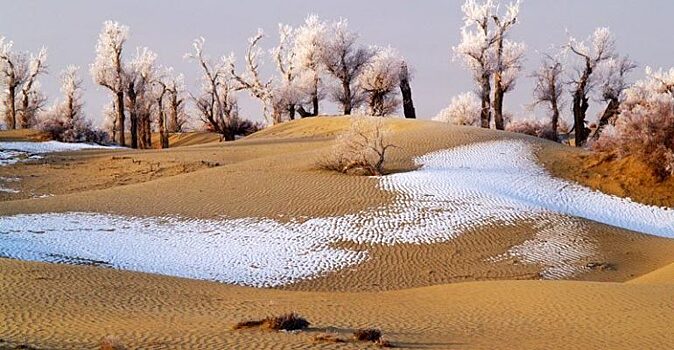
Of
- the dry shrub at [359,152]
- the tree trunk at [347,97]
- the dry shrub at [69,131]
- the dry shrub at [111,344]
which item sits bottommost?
the dry shrub at [111,344]

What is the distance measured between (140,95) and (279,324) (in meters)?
62.5

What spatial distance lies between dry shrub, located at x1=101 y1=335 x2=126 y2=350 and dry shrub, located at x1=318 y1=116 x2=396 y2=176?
24.2 metres

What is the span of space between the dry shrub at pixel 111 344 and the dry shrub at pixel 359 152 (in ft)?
79.5

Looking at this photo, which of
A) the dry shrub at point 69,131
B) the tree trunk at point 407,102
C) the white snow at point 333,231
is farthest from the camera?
the tree trunk at point 407,102

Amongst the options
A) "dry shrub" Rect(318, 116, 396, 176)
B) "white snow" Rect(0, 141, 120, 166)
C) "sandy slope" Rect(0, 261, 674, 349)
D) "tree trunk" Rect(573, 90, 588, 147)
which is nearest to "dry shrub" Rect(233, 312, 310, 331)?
"sandy slope" Rect(0, 261, 674, 349)

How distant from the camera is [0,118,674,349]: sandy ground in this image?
12.5m

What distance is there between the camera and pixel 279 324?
494 inches

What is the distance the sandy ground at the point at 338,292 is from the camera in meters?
12.5

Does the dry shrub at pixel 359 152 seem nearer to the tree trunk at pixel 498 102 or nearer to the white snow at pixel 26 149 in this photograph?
the white snow at pixel 26 149

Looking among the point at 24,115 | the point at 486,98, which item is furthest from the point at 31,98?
the point at 486,98

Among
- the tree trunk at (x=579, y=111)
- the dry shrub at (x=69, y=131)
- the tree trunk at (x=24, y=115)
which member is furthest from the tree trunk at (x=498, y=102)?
the tree trunk at (x=24, y=115)

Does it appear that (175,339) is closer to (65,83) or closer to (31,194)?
(31,194)

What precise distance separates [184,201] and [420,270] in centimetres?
1065

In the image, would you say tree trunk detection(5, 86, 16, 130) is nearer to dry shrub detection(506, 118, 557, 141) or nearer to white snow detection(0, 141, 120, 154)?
white snow detection(0, 141, 120, 154)
